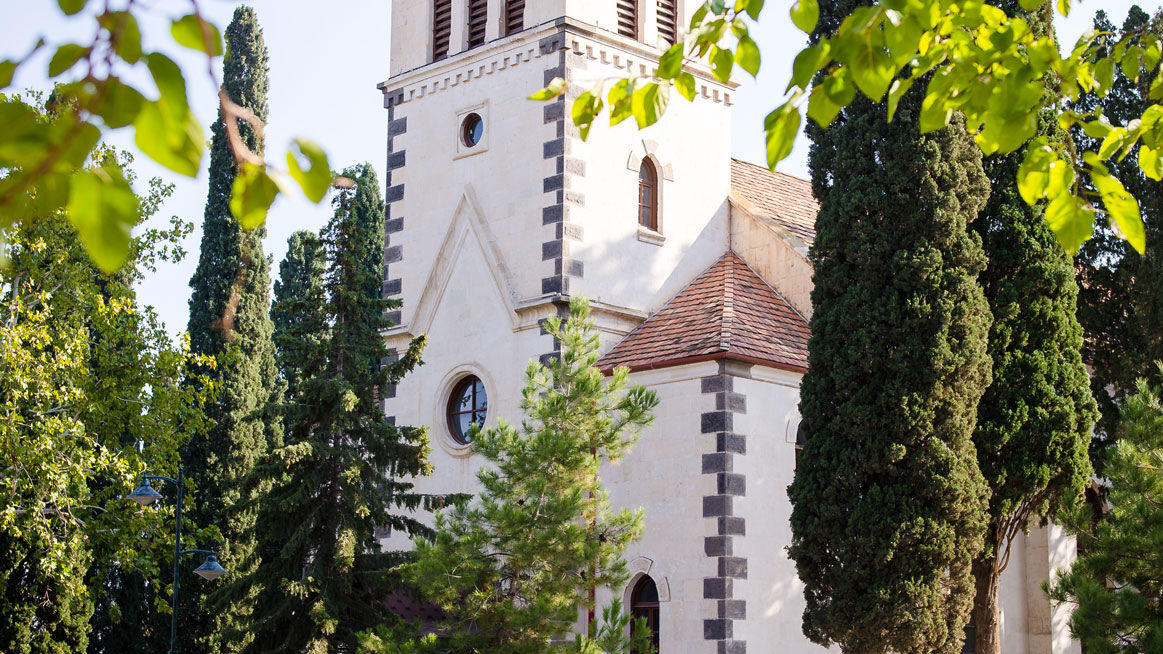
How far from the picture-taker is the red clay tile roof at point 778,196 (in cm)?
2314

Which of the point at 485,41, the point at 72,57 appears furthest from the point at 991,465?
the point at 72,57

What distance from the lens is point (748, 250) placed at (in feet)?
73.7

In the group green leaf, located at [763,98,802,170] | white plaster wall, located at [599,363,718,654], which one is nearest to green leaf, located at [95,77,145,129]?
green leaf, located at [763,98,802,170]

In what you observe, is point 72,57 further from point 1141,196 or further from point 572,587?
point 1141,196

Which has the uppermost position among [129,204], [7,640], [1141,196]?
[1141,196]

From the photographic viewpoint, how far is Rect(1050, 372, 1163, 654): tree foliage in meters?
15.5

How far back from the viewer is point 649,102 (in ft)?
19.9

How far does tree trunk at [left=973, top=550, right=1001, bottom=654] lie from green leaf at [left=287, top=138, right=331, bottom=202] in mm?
15413

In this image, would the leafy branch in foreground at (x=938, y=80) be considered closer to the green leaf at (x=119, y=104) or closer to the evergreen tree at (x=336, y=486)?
the green leaf at (x=119, y=104)

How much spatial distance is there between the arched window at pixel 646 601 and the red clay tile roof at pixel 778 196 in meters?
6.10

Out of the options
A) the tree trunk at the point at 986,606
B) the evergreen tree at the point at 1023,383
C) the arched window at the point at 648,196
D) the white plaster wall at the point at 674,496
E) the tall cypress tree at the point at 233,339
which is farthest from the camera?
the tall cypress tree at the point at 233,339

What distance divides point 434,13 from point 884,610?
40.8 feet

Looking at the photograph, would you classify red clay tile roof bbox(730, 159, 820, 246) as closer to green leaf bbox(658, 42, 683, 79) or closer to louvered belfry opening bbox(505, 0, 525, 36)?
louvered belfry opening bbox(505, 0, 525, 36)

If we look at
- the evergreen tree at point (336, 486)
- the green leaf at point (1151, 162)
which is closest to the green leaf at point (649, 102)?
the green leaf at point (1151, 162)
